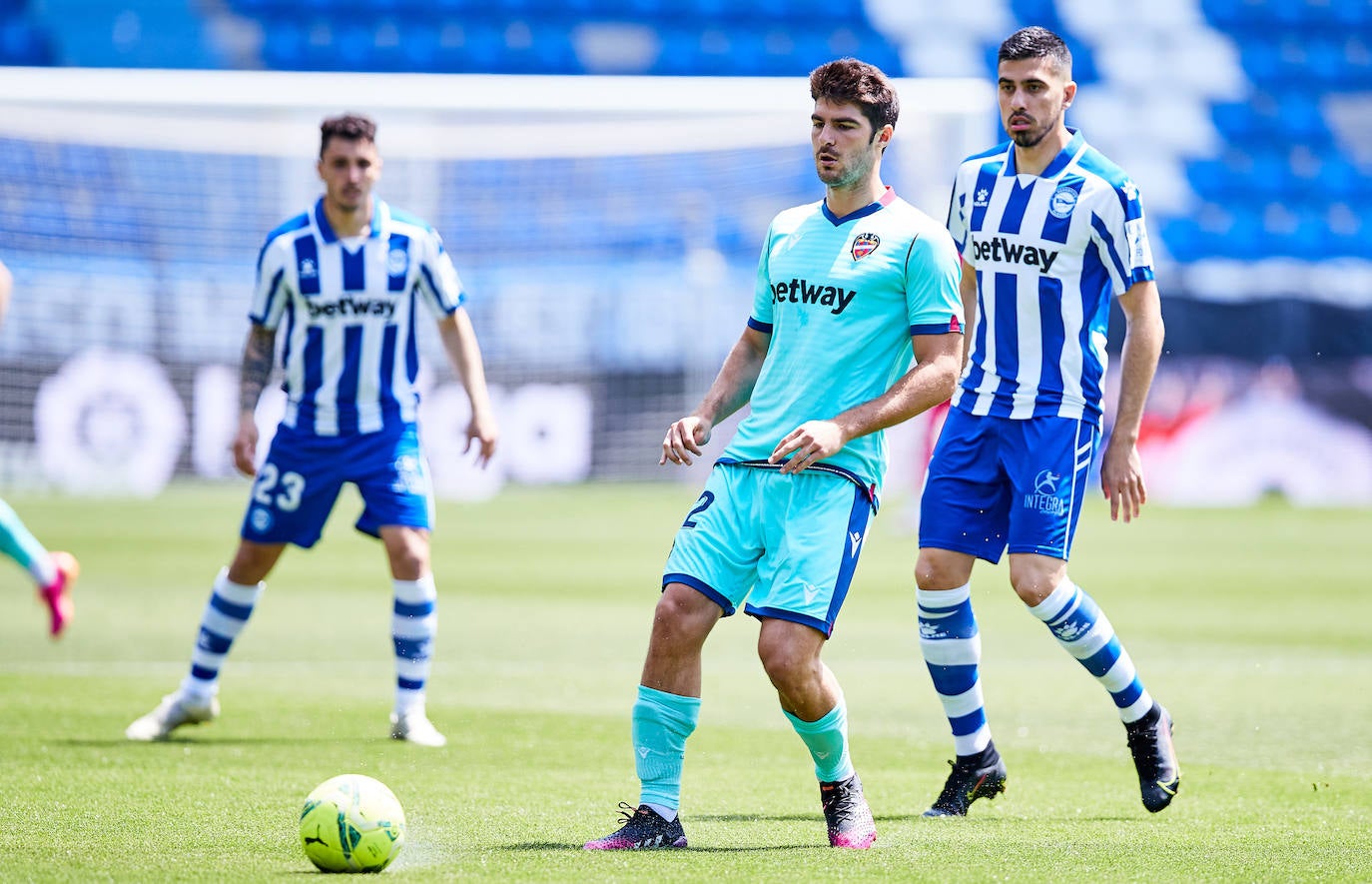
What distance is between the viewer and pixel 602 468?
21.4 metres

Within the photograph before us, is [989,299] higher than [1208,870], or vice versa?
[989,299]

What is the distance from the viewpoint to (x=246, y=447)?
671 centimetres

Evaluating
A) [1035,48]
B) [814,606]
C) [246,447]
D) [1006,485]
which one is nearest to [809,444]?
[814,606]

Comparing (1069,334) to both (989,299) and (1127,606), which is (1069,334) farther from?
(1127,606)

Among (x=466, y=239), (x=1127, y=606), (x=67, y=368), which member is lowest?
(x=1127, y=606)

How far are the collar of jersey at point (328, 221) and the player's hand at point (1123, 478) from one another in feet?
10.1

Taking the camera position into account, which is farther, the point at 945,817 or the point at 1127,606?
the point at 1127,606

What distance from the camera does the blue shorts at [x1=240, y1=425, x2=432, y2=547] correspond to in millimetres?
6703

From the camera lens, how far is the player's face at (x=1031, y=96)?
17.5ft

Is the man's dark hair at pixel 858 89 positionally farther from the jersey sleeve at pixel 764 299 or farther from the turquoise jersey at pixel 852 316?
the jersey sleeve at pixel 764 299

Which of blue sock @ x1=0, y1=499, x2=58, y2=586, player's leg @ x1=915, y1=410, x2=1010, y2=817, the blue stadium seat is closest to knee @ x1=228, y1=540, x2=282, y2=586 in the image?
blue sock @ x1=0, y1=499, x2=58, y2=586

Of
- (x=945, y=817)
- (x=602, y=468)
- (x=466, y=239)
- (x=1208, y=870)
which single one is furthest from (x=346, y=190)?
(x=602, y=468)

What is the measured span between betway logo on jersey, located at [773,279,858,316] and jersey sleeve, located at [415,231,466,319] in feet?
7.95

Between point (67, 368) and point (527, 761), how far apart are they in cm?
1455
